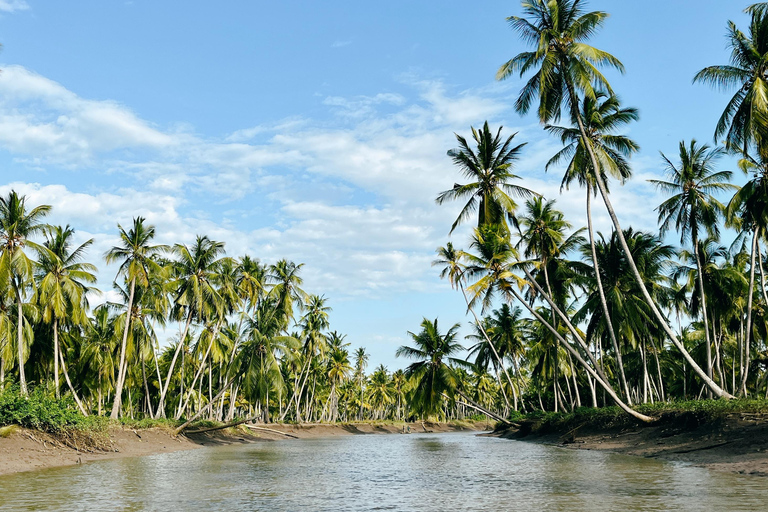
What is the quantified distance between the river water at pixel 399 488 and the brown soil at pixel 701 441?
938mm

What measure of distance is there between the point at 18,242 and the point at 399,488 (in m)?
21.9

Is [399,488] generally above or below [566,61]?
below

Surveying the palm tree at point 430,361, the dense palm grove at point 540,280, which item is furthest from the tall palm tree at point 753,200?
the palm tree at point 430,361

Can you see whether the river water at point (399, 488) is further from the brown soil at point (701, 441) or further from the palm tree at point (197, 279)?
the palm tree at point (197, 279)

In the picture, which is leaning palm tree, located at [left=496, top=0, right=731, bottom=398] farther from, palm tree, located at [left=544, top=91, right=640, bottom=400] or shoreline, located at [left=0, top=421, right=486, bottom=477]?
shoreline, located at [left=0, top=421, right=486, bottom=477]

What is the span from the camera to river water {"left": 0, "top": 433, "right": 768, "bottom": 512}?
9.50m

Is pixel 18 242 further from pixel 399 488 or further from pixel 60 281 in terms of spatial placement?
pixel 399 488

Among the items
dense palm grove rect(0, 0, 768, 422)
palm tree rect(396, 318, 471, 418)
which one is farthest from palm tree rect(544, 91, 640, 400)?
palm tree rect(396, 318, 471, 418)

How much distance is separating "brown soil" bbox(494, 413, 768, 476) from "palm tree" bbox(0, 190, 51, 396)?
25.2 m

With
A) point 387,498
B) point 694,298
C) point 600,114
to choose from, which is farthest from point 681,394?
point 387,498

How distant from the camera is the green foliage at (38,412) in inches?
743

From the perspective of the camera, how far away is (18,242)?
25.4m

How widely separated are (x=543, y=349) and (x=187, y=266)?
997 inches

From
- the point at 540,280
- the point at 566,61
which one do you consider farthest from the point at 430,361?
the point at 566,61
